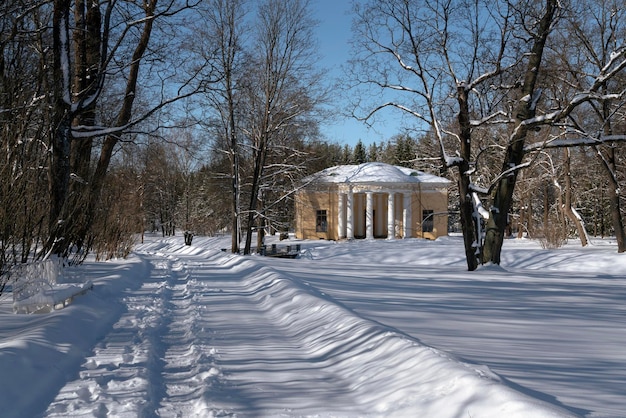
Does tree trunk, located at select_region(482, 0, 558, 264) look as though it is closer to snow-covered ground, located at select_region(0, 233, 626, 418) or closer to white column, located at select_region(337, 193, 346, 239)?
snow-covered ground, located at select_region(0, 233, 626, 418)

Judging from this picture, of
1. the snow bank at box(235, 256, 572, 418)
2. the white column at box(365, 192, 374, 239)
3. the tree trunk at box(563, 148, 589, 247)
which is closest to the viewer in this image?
the snow bank at box(235, 256, 572, 418)

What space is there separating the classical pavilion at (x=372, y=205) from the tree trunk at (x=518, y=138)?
2621 cm

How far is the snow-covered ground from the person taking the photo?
398 cm

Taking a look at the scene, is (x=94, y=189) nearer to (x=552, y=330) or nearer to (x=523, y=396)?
(x=552, y=330)

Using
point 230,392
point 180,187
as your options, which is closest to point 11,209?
point 230,392

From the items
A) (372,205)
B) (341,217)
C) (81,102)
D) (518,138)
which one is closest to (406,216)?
(372,205)

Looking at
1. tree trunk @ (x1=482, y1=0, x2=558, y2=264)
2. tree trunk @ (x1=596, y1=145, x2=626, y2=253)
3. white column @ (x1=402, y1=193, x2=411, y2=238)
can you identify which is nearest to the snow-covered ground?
tree trunk @ (x1=482, y1=0, x2=558, y2=264)

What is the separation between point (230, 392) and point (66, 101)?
7626 mm

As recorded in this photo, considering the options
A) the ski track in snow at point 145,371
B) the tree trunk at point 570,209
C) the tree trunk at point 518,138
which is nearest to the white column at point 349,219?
the tree trunk at point 570,209

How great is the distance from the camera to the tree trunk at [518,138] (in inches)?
578

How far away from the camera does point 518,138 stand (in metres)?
14.9

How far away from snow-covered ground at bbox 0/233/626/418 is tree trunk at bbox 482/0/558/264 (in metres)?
4.91

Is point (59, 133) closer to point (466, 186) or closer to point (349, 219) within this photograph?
point (466, 186)

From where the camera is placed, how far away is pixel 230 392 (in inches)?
182
